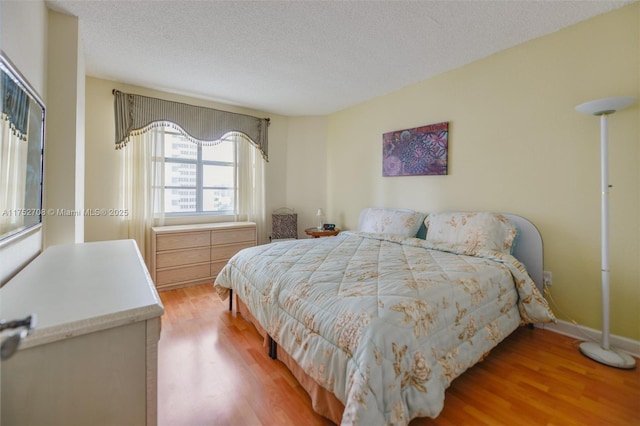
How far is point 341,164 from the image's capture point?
418cm

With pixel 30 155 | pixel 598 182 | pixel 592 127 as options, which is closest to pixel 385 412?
pixel 30 155

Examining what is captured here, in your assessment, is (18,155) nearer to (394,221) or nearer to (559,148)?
(394,221)

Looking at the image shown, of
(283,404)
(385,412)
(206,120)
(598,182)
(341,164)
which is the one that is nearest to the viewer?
(385,412)

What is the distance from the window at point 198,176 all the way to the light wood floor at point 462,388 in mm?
2046

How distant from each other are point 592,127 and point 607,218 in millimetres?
714

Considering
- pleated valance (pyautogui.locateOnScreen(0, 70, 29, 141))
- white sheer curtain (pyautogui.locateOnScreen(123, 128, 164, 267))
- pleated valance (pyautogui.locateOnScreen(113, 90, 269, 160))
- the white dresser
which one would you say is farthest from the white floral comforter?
pleated valance (pyautogui.locateOnScreen(113, 90, 269, 160))

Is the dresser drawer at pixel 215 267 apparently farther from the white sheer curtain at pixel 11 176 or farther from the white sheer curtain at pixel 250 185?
the white sheer curtain at pixel 11 176

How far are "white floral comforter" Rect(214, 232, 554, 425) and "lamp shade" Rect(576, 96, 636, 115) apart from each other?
3.69 ft

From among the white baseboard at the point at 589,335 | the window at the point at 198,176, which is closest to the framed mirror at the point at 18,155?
the window at the point at 198,176

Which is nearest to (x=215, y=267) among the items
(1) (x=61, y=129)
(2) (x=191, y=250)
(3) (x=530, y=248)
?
(2) (x=191, y=250)

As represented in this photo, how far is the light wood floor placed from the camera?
136 cm

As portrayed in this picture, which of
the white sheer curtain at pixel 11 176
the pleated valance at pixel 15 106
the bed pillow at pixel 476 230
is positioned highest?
the pleated valance at pixel 15 106

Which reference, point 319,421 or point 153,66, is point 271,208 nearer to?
point 153,66

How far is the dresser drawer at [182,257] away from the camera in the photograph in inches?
124
